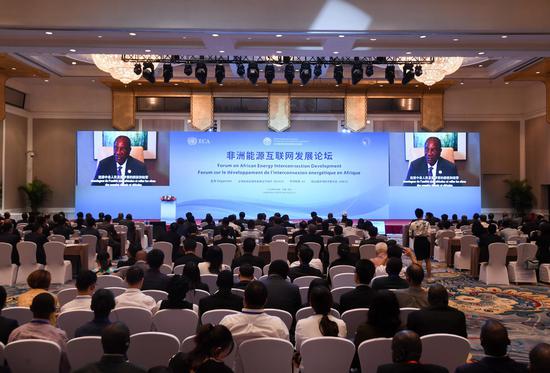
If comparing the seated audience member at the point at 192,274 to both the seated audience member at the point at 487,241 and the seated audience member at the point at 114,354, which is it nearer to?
the seated audience member at the point at 114,354

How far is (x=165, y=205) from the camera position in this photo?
19.1 m

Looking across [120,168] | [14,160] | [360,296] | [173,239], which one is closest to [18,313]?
[360,296]

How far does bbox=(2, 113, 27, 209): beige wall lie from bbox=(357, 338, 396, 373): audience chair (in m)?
17.9

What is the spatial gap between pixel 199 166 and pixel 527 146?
481 inches

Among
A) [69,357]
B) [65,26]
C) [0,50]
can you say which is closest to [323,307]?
[69,357]

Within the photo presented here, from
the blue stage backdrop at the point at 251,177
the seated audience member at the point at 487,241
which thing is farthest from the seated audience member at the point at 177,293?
the blue stage backdrop at the point at 251,177

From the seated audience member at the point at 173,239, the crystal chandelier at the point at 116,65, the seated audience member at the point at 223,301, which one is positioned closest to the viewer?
the seated audience member at the point at 223,301

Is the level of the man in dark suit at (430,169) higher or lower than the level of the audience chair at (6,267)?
higher

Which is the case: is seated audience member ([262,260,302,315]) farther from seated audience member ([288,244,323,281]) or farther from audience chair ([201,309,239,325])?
seated audience member ([288,244,323,281])

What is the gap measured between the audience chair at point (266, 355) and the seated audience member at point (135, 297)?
1.52 meters

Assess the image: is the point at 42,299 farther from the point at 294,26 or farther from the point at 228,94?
the point at 228,94

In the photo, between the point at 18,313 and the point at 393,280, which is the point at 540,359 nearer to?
the point at 393,280

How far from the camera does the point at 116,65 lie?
14.1 m

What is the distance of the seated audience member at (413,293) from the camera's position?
499 centimetres
